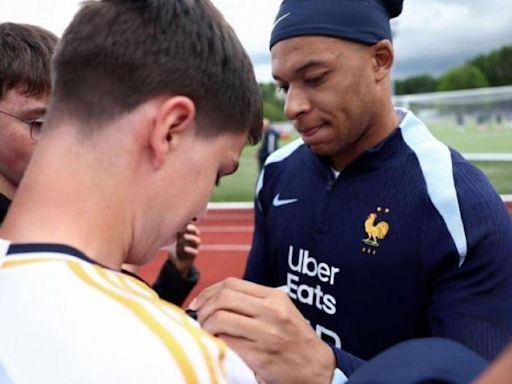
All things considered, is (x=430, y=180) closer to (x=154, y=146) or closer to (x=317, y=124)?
(x=317, y=124)

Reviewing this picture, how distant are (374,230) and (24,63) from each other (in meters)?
1.14

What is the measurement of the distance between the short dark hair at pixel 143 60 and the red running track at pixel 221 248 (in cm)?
547

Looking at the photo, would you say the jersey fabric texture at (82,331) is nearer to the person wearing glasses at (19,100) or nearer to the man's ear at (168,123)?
the man's ear at (168,123)

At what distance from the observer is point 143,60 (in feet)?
3.12

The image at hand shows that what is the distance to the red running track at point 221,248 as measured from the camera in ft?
27.2

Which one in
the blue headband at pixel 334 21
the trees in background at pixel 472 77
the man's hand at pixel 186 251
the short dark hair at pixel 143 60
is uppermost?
the short dark hair at pixel 143 60

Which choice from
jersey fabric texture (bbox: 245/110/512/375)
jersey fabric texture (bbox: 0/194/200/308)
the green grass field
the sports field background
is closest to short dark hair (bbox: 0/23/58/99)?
jersey fabric texture (bbox: 245/110/512/375)

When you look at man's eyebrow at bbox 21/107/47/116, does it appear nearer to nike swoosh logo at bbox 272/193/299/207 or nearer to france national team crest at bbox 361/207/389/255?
nike swoosh logo at bbox 272/193/299/207

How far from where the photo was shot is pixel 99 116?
0.95 m

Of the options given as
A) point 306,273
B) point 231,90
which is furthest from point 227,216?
point 231,90

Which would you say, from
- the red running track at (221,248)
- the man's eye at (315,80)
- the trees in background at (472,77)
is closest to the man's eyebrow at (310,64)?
the man's eye at (315,80)

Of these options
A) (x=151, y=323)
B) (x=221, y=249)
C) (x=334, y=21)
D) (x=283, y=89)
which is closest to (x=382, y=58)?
(x=334, y=21)

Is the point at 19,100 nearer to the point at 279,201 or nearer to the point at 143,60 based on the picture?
the point at 279,201

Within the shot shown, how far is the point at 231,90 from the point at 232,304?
1.24 feet
